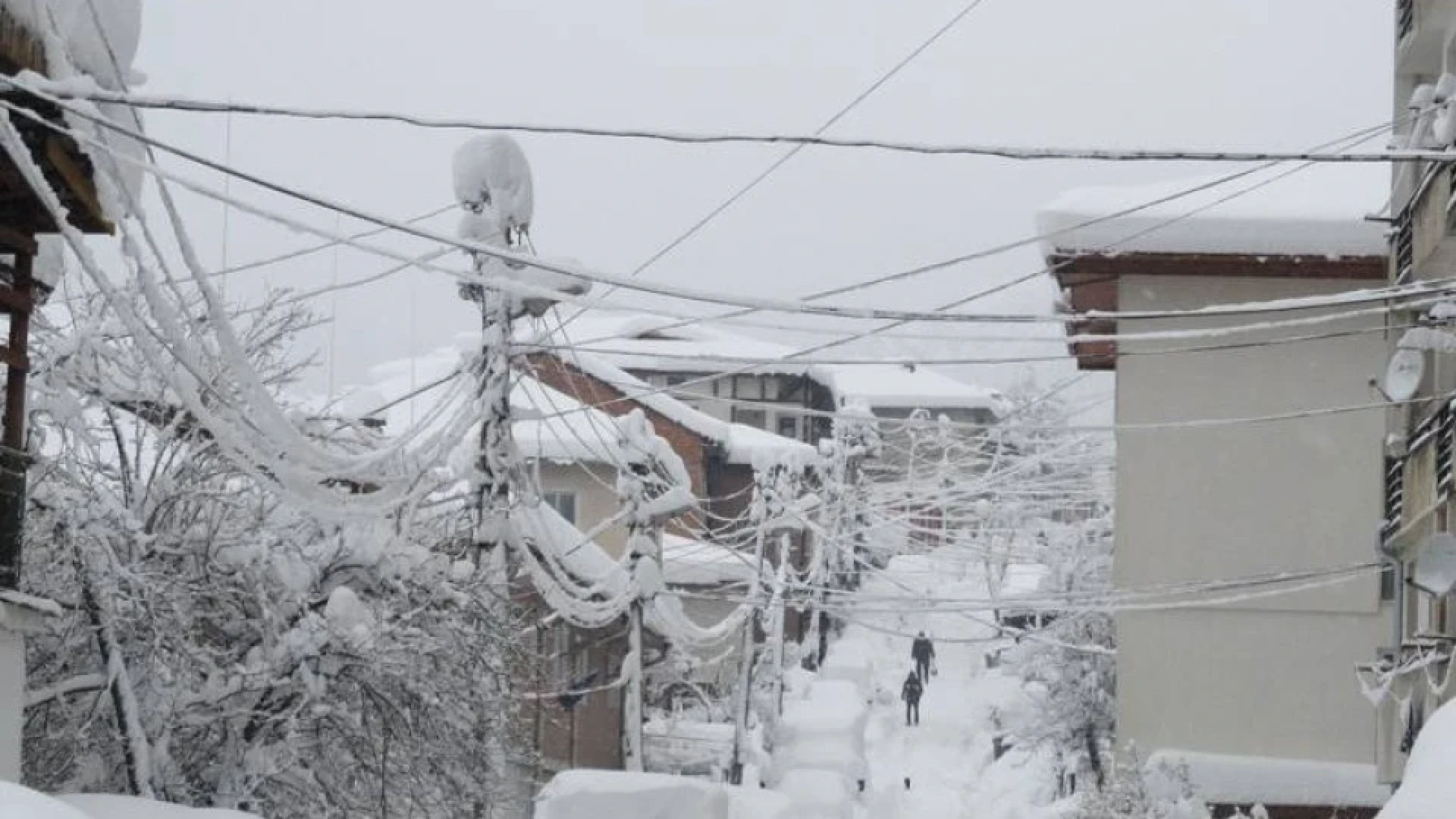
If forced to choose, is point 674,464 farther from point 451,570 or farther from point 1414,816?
point 1414,816

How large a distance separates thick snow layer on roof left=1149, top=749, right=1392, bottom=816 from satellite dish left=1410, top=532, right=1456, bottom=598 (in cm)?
880

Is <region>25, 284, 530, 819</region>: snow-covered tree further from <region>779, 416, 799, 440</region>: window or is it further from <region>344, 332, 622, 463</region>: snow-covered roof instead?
<region>779, 416, 799, 440</region>: window

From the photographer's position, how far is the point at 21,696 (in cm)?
1217

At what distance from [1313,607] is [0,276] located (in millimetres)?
17058

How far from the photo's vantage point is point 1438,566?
16.5 meters

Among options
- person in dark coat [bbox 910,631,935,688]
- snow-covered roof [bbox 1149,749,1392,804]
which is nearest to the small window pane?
person in dark coat [bbox 910,631,935,688]

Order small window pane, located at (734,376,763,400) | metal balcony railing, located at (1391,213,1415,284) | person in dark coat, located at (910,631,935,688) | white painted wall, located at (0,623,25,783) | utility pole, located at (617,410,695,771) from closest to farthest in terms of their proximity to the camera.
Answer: white painted wall, located at (0,623,25,783) < metal balcony railing, located at (1391,213,1415,284) < utility pole, located at (617,410,695,771) < person in dark coat, located at (910,631,935,688) < small window pane, located at (734,376,763,400)

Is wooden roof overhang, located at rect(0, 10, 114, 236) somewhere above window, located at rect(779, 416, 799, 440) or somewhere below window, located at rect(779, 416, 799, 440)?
below

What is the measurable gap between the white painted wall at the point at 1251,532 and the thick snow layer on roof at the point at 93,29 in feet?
53.8

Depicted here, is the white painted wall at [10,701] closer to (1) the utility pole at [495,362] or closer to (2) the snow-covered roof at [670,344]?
(1) the utility pole at [495,362]

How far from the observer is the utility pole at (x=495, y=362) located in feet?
64.6

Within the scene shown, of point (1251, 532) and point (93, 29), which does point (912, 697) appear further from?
point (93, 29)

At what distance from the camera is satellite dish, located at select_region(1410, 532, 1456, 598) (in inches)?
A: 647

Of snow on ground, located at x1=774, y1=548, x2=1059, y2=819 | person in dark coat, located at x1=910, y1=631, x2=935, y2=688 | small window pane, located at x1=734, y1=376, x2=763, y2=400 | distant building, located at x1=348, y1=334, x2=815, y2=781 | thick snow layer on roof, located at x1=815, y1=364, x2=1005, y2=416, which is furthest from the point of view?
thick snow layer on roof, located at x1=815, y1=364, x2=1005, y2=416
